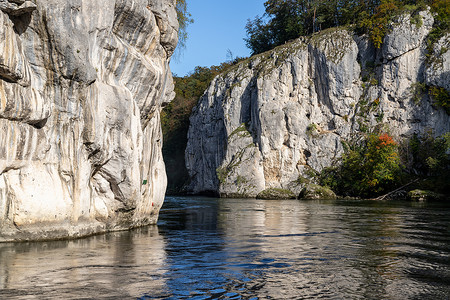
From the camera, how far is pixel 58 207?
53.3 ft

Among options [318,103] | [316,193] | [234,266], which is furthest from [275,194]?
[234,266]

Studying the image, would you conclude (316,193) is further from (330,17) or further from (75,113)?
(75,113)

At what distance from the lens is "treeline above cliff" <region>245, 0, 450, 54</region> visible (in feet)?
217

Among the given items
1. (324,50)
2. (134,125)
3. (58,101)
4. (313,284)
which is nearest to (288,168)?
(324,50)

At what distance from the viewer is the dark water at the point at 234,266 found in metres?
9.98

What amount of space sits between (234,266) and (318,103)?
59.9 m

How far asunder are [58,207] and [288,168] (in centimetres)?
5392

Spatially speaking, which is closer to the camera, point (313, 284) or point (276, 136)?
point (313, 284)

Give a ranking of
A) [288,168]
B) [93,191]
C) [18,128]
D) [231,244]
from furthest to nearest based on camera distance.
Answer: [288,168]
[93,191]
[231,244]
[18,128]

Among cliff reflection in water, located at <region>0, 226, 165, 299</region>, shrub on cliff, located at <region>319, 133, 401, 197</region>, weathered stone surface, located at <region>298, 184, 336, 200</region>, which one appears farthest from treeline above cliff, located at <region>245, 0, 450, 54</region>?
cliff reflection in water, located at <region>0, 226, 165, 299</region>

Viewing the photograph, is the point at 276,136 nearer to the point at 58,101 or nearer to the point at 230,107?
the point at 230,107

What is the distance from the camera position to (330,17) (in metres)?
81.9

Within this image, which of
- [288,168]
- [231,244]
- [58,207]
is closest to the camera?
[58,207]

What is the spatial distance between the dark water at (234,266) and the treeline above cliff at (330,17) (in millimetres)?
51610
